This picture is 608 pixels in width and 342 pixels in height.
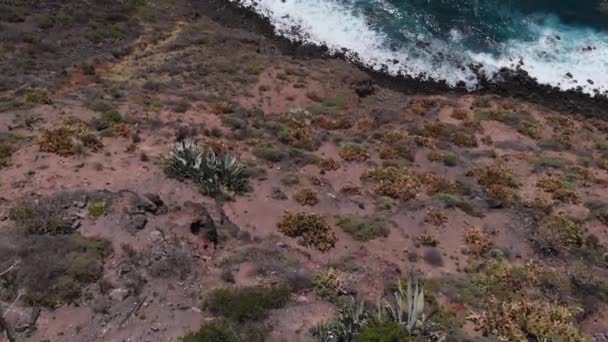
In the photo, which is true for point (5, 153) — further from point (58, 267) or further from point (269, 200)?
point (269, 200)

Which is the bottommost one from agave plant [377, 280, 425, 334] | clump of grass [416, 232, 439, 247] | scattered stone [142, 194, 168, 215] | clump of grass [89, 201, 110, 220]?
clump of grass [89, 201, 110, 220]

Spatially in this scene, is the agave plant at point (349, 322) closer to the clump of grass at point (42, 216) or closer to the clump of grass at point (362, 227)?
the clump of grass at point (362, 227)

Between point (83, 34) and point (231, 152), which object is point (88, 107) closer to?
Answer: point (231, 152)

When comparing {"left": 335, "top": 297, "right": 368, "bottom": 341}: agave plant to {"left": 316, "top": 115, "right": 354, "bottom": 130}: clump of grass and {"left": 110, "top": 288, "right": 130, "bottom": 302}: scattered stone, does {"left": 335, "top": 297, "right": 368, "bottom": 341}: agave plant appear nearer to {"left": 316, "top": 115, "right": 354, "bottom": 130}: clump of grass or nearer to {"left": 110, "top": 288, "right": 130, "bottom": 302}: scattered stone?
{"left": 110, "top": 288, "right": 130, "bottom": 302}: scattered stone

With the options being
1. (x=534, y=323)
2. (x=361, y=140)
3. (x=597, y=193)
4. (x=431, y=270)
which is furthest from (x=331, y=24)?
(x=534, y=323)

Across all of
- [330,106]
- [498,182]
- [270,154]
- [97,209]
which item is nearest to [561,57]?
[330,106]

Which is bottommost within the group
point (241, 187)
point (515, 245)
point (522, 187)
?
point (241, 187)

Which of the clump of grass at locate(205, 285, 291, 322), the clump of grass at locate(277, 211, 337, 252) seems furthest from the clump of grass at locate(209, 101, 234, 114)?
the clump of grass at locate(205, 285, 291, 322)
